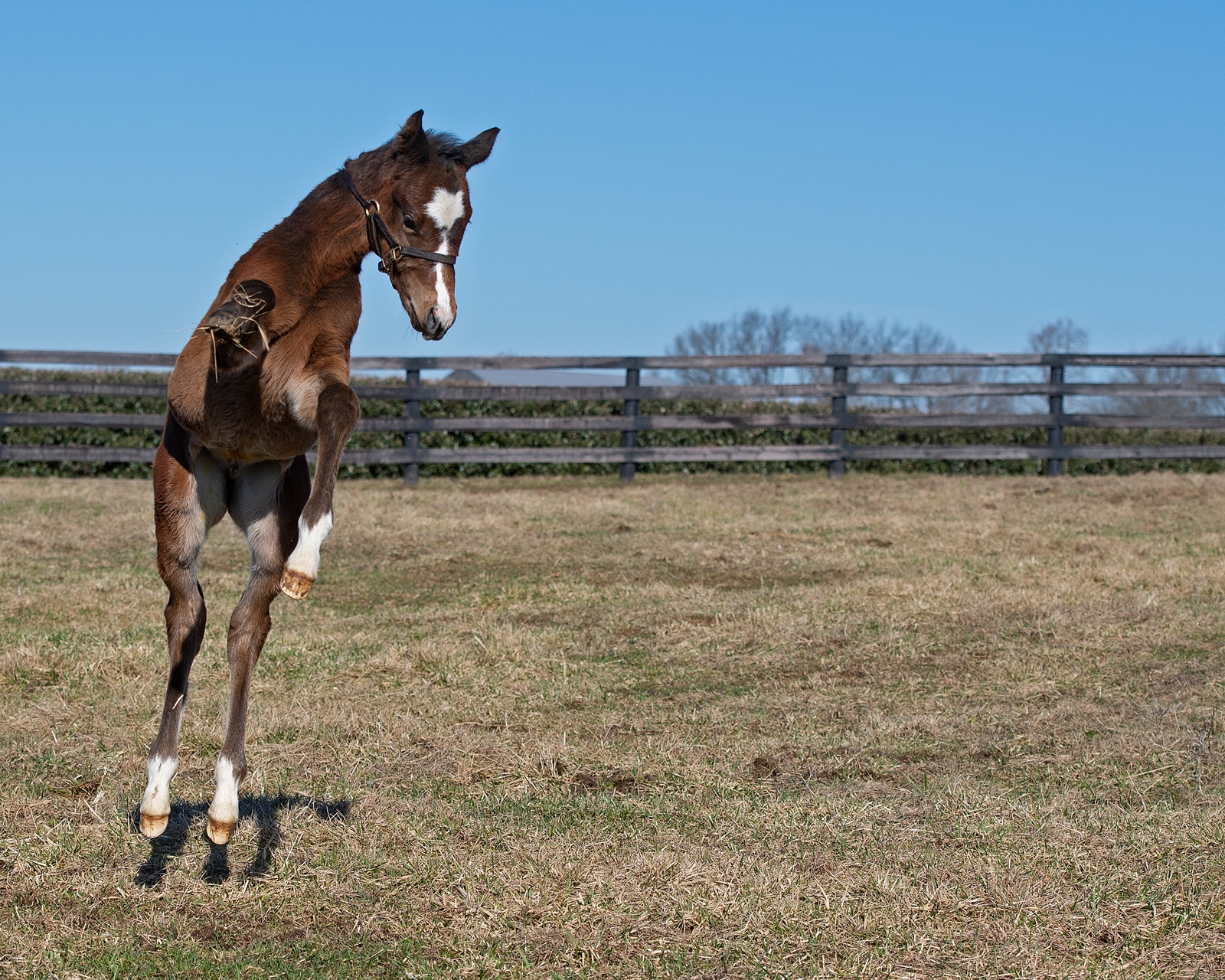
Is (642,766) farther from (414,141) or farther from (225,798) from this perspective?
(414,141)

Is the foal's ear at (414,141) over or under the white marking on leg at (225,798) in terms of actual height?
over

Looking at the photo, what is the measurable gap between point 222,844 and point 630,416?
42.2 ft

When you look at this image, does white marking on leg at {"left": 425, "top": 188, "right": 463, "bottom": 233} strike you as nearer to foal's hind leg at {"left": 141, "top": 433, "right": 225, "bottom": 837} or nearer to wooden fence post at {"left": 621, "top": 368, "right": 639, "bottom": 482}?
foal's hind leg at {"left": 141, "top": 433, "right": 225, "bottom": 837}

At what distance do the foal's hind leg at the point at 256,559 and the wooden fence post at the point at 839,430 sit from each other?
13.1 metres

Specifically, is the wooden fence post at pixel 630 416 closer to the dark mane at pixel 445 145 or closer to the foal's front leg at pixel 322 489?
the dark mane at pixel 445 145

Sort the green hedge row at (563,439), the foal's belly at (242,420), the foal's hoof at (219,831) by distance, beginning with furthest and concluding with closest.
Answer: the green hedge row at (563,439)
the foal's belly at (242,420)
the foal's hoof at (219,831)

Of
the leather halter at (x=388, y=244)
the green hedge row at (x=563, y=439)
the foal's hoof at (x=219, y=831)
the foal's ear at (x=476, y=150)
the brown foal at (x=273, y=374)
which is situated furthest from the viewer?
the green hedge row at (x=563, y=439)

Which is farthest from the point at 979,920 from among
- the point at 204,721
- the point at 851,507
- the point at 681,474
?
the point at 681,474

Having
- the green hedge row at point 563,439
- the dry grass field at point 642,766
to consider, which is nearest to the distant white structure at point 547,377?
the green hedge row at point 563,439

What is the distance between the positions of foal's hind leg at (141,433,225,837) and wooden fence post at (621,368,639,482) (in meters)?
12.2

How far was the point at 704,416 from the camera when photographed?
1670 cm

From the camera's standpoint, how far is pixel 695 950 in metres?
3.54

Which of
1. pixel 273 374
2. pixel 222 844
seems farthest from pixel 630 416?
pixel 222 844

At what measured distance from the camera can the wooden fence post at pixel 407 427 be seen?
53.4 feet
